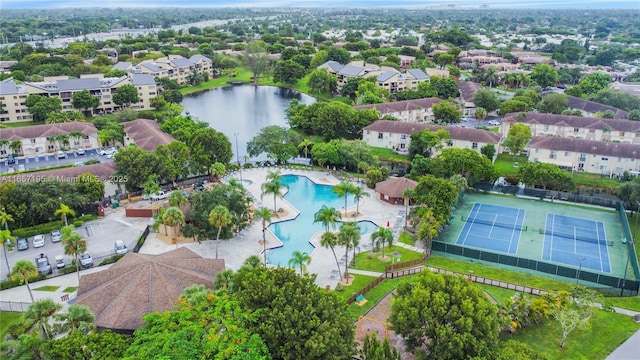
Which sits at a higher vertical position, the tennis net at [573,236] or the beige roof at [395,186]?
the beige roof at [395,186]

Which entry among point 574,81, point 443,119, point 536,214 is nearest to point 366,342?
point 536,214

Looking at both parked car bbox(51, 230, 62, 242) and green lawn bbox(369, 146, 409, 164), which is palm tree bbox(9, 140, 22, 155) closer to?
parked car bbox(51, 230, 62, 242)

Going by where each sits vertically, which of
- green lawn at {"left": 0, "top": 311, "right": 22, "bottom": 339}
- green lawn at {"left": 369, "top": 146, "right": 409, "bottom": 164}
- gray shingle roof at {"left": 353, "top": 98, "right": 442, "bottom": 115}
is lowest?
green lawn at {"left": 0, "top": 311, "right": 22, "bottom": 339}

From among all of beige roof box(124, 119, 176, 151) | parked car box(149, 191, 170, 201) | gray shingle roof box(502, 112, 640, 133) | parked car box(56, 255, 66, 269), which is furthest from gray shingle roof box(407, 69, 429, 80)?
parked car box(56, 255, 66, 269)

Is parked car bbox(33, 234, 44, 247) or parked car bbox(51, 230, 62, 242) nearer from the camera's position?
parked car bbox(33, 234, 44, 247)

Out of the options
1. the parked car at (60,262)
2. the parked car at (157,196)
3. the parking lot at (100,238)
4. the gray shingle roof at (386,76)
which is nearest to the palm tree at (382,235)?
the parking lot at (100,238)

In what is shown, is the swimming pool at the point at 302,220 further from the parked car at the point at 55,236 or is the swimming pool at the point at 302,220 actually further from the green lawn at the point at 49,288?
the parked car at the point at 55,236
